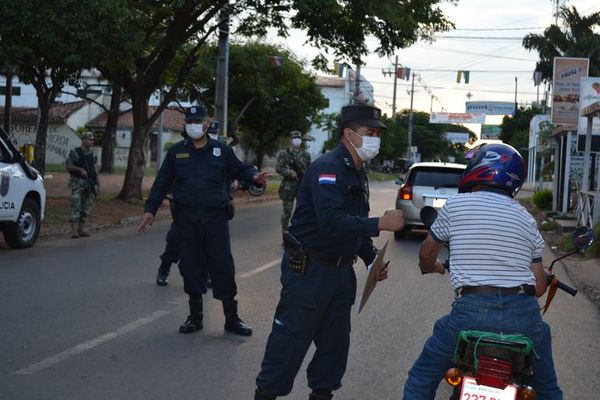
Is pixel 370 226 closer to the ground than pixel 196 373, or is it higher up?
higher up

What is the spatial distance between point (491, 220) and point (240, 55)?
106ft

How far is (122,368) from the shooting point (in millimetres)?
6727

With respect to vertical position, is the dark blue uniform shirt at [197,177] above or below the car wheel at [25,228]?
above

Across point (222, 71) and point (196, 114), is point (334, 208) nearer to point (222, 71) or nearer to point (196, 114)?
point (196, 114)

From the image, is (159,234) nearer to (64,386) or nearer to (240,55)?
(64,386)

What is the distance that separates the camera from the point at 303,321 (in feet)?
16.0

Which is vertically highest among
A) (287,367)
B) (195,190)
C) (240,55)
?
(240,55)

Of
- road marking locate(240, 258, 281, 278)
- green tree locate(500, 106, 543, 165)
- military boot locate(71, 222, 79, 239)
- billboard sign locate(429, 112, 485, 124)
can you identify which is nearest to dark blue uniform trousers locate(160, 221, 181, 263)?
road marking locate(240, 258, 281, 278)

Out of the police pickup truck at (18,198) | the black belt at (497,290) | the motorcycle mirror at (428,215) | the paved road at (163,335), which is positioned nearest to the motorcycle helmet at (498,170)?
the motorcycle mirror at (428,215)

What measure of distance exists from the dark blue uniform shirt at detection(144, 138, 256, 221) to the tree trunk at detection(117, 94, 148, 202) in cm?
1613

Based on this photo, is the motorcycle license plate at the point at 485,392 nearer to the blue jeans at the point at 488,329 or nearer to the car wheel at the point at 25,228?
the blue jeans at the point at 488,329

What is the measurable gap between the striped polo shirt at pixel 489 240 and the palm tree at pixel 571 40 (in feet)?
160

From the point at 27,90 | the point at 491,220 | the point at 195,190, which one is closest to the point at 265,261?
the point at 195,190

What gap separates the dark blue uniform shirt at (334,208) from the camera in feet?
15.4
